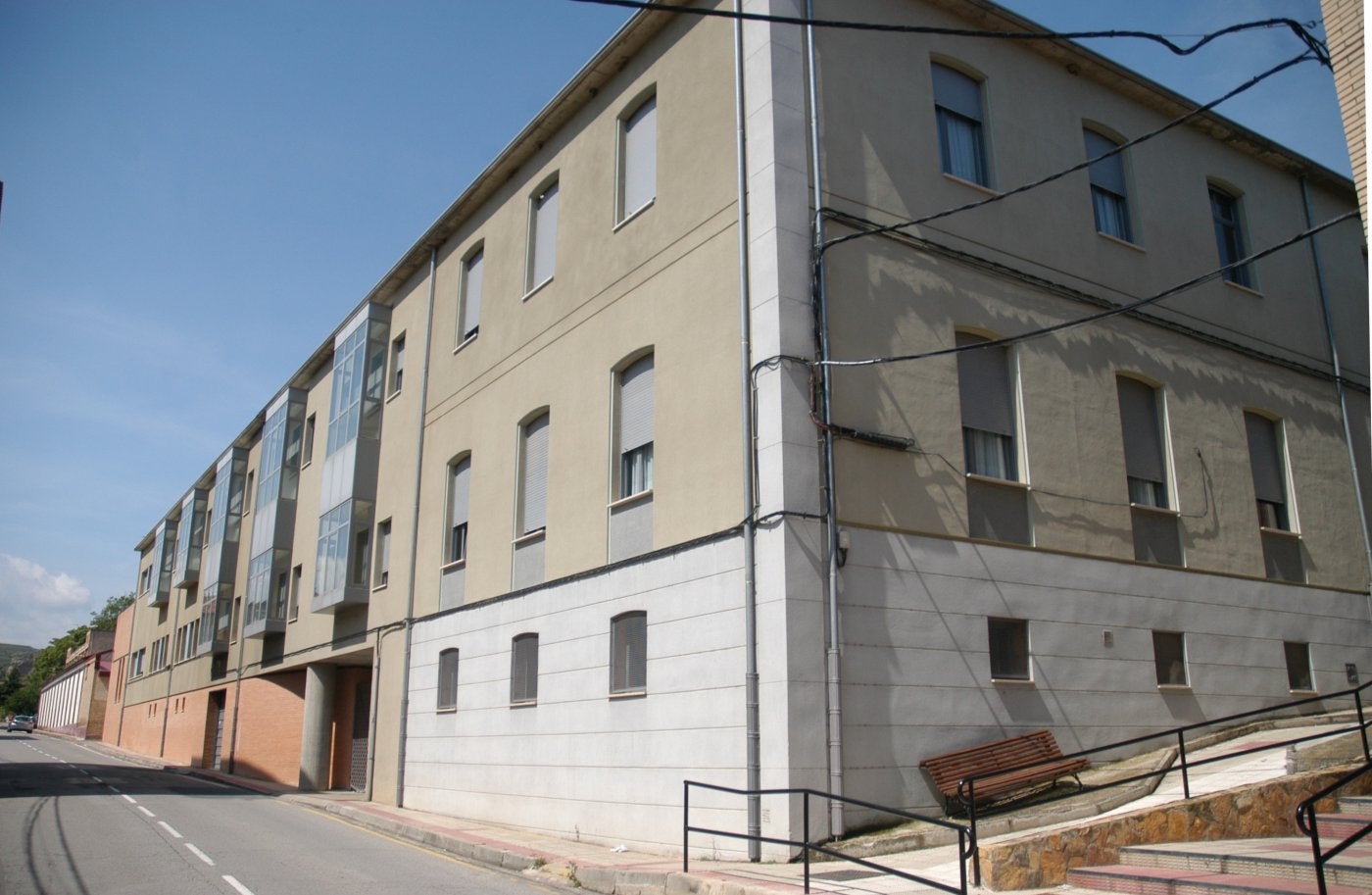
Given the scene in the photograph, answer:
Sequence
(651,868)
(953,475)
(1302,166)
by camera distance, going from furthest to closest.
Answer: (1302,166) → (953,475) → (651,868)

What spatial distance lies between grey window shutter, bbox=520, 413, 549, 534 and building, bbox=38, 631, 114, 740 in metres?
74.0

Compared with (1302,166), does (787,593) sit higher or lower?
lower

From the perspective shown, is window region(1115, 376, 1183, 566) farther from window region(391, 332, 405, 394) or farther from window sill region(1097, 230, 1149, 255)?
window region(391, 332, 405, 394)

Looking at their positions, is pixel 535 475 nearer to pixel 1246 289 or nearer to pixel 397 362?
pixel 397 362

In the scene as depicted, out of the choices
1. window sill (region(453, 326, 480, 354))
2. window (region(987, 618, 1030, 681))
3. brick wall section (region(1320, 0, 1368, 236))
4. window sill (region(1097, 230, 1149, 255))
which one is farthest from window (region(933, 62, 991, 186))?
window sill (region(453, 326, 480, 354))

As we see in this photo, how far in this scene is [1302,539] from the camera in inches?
700

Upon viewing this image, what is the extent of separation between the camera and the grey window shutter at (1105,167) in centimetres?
1731

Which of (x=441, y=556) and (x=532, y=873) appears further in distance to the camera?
(x=441, y=556)

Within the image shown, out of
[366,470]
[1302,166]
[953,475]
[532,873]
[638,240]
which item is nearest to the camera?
[532,873]

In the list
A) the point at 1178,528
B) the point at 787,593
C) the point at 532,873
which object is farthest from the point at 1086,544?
the point at 532,873

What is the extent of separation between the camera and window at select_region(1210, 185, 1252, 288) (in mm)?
19000

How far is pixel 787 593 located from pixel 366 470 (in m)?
16.3

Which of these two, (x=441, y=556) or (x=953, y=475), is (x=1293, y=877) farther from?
(x=441, y=556)

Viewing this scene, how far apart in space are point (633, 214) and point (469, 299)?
714cm
